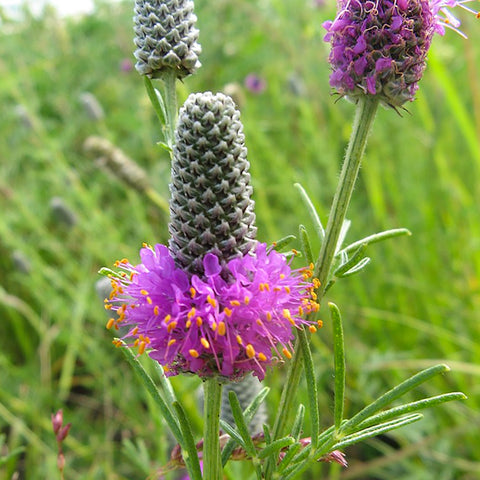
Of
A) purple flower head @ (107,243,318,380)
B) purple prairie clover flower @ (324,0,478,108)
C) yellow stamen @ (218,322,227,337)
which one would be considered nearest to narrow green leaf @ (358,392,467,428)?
purple flower head @ (107,243,318,380)

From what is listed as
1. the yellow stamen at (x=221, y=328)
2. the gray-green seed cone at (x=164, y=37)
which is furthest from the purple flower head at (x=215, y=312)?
the gray-green seed cone at (x=164, y=37)

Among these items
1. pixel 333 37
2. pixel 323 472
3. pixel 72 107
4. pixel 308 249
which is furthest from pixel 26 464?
pixel 72 107

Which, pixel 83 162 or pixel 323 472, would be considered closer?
pixel 323 472

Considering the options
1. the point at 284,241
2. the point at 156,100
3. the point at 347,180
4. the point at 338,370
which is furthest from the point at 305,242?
the point at 156,100

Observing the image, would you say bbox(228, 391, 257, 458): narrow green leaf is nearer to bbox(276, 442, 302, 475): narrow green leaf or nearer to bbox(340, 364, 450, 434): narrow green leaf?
bbox(276, 442, 302, 475): narrow green leaf

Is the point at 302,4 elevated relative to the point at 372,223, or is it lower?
elevated

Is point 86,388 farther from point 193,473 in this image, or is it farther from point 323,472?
point 193,473

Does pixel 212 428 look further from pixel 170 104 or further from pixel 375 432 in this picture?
pixel 170 104

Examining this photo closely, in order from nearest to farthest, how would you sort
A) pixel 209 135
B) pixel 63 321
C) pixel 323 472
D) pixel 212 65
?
1. pixel 209 135
2. pixel 323 472
3. pixel 63 321
4. pixel 212 65
